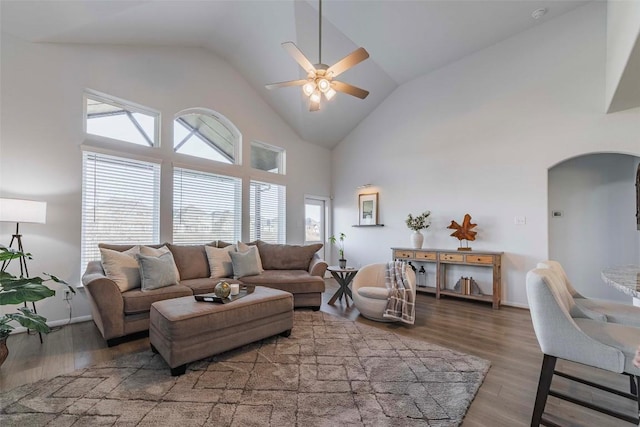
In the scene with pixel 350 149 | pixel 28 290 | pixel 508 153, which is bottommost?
pixel 28 290

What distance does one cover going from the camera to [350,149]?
6703 millimetres

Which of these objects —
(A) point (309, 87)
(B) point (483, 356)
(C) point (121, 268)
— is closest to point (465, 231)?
(B) point (483, 356)

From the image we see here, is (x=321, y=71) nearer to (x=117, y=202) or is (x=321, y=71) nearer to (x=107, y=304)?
(x=107, y=304)

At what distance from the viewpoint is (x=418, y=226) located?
514 cm

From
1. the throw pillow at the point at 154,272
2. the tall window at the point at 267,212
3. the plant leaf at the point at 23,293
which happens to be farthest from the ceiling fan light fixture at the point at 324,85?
the tall window at the point at 267,212

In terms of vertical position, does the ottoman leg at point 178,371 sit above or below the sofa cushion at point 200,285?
below

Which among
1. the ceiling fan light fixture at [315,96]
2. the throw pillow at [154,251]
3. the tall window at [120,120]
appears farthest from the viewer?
the tall window at [120,120]

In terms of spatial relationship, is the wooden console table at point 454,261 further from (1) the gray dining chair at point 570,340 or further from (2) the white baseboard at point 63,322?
(2) the white baseboard at point 63,322

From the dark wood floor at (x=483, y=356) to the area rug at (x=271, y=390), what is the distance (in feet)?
0.49

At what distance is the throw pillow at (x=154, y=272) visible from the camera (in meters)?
3.13

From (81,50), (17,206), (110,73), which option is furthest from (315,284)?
(81,50)

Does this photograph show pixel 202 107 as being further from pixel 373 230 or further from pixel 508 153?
pixel 508 153

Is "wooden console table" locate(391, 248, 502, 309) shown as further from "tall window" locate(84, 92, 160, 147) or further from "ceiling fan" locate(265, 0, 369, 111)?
"tall window" locate(84, 92, 160, 147)

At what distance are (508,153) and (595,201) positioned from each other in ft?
5.52
